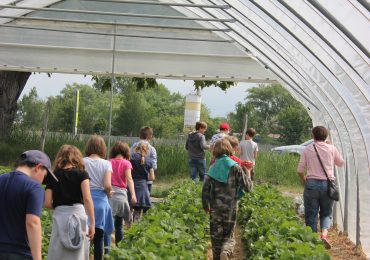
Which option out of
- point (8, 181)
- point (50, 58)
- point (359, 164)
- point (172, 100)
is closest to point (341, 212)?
point (359, 164)

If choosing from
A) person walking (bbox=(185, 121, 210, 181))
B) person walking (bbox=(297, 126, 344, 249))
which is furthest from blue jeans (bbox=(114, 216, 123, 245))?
person walking (bbox=(185, 121, 210, 181))

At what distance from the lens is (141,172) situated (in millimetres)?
9836

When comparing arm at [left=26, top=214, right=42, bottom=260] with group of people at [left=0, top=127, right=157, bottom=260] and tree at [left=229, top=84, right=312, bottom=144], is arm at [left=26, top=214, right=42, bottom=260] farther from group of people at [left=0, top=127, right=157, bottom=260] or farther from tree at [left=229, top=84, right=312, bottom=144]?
tree at [left=229, top=84, right=312, bottom=144]

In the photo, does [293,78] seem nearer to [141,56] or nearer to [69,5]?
[141,56]

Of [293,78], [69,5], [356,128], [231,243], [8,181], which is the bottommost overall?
[231,243]

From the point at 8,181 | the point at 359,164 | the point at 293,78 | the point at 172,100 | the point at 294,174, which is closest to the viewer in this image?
the point at 8,181

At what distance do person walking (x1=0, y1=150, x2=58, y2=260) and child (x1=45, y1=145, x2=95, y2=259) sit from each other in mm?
1139

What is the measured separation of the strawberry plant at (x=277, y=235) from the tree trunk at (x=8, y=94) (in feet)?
40.7

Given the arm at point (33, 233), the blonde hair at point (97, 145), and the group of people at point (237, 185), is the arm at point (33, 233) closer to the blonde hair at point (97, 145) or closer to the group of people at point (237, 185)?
the blonde hair at point (97, 145)

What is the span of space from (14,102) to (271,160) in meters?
7.65

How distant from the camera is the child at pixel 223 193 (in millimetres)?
7367

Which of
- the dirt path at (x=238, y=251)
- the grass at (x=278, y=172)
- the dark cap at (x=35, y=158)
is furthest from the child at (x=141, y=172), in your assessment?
the grass at (x=278, y=172)

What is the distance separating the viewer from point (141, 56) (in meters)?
14.5

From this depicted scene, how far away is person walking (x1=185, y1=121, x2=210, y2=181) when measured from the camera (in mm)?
13547
